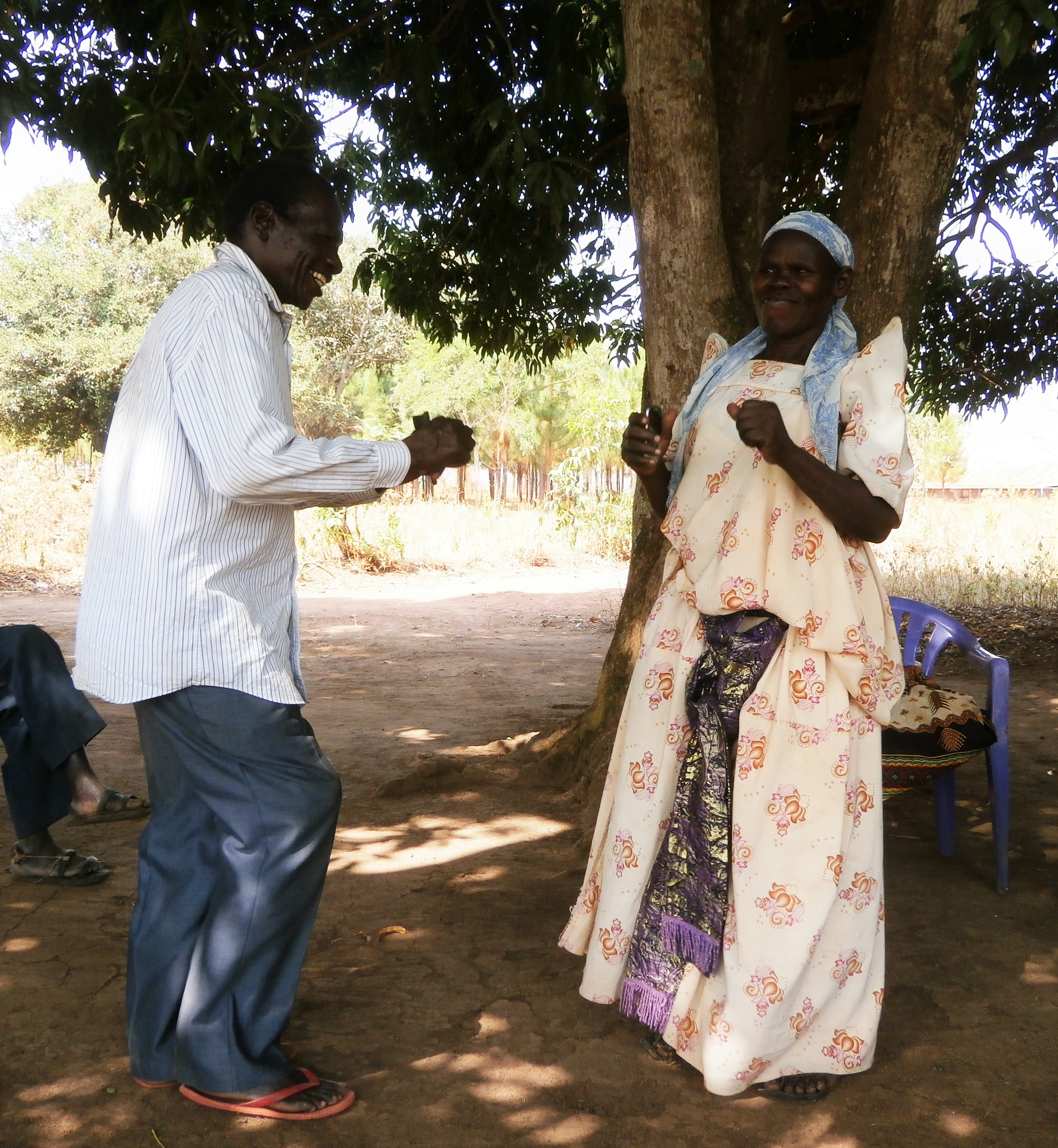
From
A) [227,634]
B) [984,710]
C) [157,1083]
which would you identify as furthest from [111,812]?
[984,710]

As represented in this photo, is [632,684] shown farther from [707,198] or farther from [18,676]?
[18,676]

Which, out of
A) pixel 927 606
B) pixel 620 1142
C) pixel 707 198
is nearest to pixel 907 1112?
pixel 620 1142

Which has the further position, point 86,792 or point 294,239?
point 86,792

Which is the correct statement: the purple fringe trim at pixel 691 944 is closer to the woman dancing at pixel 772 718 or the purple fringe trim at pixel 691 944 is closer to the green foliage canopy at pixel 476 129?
the woman dancing at pixel 772 718

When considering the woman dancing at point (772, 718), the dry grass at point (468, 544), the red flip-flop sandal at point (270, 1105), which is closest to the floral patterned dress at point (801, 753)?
the woman dancing at point (772, 718)

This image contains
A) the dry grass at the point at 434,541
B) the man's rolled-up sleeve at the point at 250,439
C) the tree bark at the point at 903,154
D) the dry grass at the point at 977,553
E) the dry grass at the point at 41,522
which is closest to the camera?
the man's rolled-up sleeve at the point at 250,439

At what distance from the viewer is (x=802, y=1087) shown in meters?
2.37

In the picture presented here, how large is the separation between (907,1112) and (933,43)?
3011 millimetres

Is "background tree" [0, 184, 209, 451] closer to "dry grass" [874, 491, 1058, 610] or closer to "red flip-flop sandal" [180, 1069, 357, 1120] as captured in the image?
"dry grass" [874, 491, 1058, 610]

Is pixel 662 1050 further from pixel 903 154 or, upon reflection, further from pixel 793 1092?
pixel 903 154

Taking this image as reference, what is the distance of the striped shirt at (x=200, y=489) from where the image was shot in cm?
202

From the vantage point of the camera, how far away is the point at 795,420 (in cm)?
233

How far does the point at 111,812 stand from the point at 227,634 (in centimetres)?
192

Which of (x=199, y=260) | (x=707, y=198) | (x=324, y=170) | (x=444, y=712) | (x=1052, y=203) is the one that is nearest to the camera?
(x=707, y=198)
